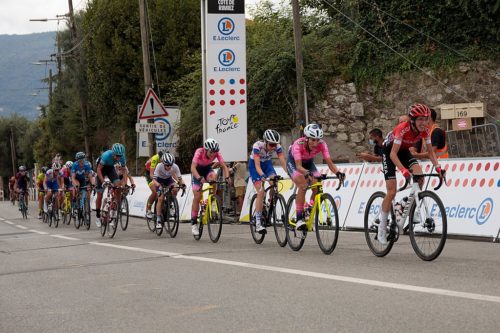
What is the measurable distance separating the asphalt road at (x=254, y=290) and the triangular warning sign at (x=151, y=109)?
1121 centimetres

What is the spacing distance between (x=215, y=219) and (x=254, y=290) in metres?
6.74

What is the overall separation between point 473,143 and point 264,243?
299 inches

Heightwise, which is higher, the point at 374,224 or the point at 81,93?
the point at 81,93

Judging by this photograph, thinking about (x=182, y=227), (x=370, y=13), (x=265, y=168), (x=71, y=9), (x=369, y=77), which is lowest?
(x=182, y=227)

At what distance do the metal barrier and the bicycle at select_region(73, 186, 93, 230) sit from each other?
29.1 feet

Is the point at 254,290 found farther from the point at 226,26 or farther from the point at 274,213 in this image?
the point at 226,26

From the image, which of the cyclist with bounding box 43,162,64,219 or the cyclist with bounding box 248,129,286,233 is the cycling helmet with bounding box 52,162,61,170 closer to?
the cyclist with bounding box 43,162,64,219

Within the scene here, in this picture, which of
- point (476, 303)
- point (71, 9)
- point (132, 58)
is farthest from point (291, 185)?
point (71, 9)

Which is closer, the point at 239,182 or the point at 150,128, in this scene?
the point at 239,182

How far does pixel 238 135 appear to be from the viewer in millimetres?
22266

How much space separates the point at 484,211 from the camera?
13047mm

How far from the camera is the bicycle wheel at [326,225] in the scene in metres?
11.4

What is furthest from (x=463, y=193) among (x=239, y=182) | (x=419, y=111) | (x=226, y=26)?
(x=226, y=26)

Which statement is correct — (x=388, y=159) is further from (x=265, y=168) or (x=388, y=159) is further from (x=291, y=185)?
(x=291, y=185)
